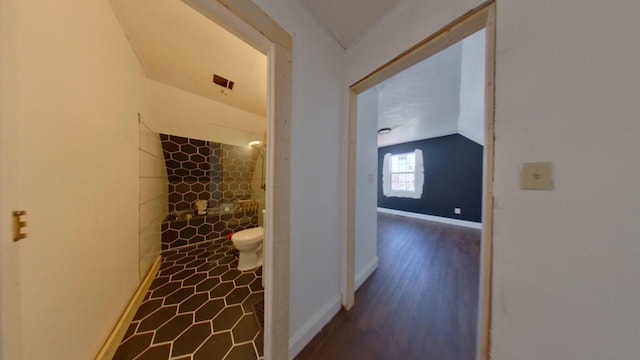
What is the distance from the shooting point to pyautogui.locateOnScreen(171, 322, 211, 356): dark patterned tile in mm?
1061

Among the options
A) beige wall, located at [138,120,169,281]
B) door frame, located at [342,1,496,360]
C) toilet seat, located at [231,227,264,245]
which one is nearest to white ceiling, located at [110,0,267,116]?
beige wall, located at [138,120,169,281]

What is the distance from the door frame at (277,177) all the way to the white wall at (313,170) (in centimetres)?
7

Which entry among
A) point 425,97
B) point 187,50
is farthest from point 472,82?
point 187,50

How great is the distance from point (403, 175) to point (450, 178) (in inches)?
44.2

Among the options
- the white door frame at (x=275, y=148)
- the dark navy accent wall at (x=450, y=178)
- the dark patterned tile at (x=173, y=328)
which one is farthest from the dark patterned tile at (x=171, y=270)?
the dark navy accent wall at (x=450, y=178)

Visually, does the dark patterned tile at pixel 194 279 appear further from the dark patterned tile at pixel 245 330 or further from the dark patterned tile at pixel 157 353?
the dark patterned tile at pixel 245 330

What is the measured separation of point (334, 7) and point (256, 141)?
7.22 ft

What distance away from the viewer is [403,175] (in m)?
4.96

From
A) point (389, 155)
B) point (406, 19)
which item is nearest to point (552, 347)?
point (406, 19)

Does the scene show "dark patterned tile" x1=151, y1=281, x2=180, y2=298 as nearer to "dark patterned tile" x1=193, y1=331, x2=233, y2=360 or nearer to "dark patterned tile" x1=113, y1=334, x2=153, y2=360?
"dark patterned tile" x1=113, y1=334, x2=153, y2=360

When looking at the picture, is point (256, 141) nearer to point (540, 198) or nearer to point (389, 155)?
point (540, 198)

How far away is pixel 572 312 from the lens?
574mm

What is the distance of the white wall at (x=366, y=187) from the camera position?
5.67 feet

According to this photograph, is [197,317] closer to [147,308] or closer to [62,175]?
[147,308]
